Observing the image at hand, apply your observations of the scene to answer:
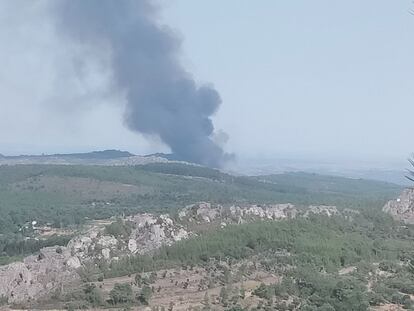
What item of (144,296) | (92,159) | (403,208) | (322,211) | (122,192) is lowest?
(144,296)

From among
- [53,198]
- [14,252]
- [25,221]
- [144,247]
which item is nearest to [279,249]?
[144,247]

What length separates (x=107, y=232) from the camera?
154ft

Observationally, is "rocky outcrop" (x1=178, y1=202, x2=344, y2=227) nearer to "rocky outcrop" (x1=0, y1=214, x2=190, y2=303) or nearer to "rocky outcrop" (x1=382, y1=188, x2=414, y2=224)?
"rocky outcrop" (x1=0, y1=214, x2=190, y2=303)

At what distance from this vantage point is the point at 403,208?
6544 centimetres

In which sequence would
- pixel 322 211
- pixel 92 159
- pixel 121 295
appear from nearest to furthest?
pixel 121 295 → pixel 322 211 → pixel 92 159

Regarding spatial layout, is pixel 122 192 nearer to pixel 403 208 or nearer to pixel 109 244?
pixel 403 208

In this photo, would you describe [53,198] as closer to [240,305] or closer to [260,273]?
[260,273]

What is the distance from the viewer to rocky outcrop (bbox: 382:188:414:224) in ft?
208

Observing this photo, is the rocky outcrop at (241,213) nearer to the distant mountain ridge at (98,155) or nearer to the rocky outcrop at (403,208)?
the rocky outcrop at (403,208)

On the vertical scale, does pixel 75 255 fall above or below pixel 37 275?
above

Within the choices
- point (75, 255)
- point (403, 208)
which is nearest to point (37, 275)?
point (75, 255)

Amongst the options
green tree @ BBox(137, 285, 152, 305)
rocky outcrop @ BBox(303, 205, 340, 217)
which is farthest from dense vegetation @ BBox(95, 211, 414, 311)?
green tree @ BBox(137, 285, 152, 305)

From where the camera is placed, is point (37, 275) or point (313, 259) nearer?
point (37, 275)

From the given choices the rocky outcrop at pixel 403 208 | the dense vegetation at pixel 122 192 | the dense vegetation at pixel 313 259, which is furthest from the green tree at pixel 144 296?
the dense vegetation at pixel 122 192
